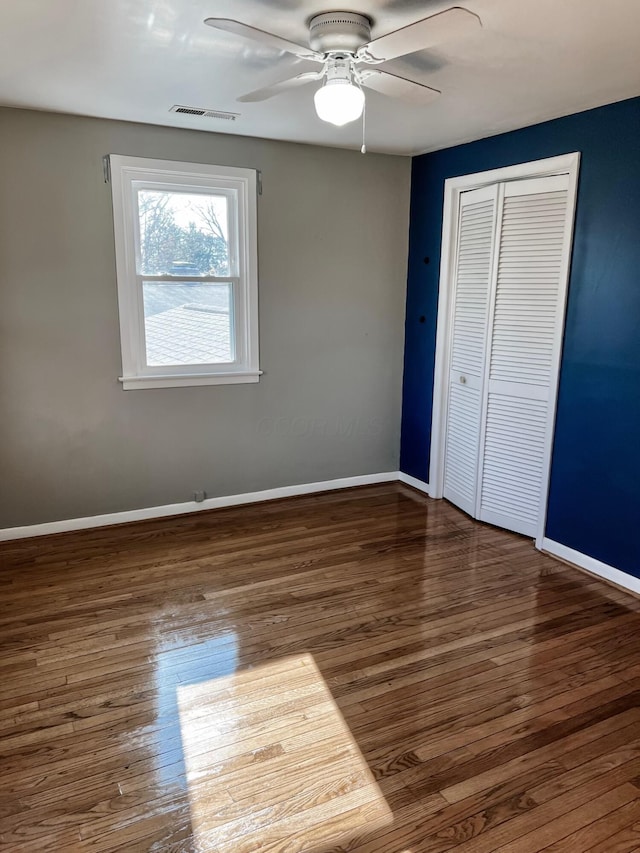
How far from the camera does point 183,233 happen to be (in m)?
3.86

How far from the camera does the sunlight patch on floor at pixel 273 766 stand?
1.76 m

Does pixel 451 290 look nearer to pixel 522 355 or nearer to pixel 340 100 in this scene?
pixel 522 355

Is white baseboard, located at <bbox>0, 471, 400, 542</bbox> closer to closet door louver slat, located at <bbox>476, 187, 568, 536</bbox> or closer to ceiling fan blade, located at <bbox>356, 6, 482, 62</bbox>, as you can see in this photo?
closet door louver slat, located at <bbox>476, 187, 568, 536</bbox>

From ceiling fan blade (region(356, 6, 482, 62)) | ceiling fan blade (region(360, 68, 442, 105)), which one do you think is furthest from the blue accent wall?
ceiling fan blade (region(356, 6, 482, 62))

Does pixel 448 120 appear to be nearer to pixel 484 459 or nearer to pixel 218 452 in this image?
pixel 484 459

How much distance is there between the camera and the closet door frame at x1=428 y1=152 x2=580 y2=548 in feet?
10.9

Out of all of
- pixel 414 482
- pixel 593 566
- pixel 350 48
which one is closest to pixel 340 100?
pixel 350 48

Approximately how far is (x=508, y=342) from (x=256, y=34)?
245 cm

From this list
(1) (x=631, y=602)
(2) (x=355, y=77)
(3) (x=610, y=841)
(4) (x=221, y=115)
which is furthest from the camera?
(4) (x=221, y=115)

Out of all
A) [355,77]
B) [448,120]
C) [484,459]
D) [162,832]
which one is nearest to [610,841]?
[162,832]

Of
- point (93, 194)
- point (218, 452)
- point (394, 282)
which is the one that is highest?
point (93, 194)

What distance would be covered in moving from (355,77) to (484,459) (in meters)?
2.52

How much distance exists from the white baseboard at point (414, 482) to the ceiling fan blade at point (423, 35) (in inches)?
125

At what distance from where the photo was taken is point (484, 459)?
403 centimetres
